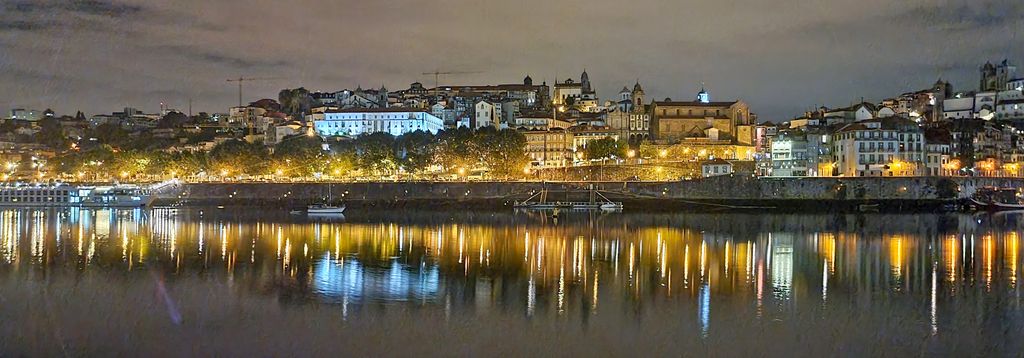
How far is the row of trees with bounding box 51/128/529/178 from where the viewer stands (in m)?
52.0

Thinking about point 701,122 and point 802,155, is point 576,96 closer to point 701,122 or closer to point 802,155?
point 701,122

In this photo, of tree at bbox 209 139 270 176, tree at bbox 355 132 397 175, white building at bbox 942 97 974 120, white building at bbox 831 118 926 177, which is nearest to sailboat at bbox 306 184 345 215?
tree at bbox 355 132 397 175

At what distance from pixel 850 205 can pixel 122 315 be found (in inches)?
1487

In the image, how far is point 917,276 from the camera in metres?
17.9

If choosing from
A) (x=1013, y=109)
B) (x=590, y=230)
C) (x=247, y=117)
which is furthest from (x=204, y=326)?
(x=247, y=117)

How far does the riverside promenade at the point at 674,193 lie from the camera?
43.3 m

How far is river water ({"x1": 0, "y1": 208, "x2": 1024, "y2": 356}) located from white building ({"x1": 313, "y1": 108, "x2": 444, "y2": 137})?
1443 inches

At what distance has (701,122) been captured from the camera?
6041 cm

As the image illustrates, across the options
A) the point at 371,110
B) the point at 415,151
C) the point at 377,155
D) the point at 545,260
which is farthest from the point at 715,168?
the point at 545,260

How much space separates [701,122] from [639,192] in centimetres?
1671

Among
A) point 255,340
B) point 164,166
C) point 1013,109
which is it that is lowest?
point 255,340

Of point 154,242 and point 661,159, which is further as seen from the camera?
point 661,159

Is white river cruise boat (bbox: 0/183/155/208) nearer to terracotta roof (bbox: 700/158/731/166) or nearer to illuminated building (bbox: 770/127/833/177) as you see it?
terracotta roof (bbox: 700/158/731/166)

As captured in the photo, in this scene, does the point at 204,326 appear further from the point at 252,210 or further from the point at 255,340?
the point at 252,210
